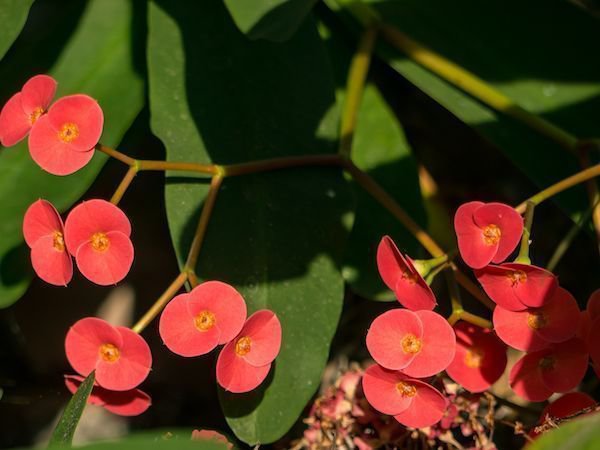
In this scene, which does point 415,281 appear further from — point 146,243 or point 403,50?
point 146,243

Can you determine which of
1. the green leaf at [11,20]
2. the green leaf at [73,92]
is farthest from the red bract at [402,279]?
the green leaf at [11,20]

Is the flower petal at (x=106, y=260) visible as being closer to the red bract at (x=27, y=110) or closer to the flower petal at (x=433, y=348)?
the red bract at (x=27, y=110)

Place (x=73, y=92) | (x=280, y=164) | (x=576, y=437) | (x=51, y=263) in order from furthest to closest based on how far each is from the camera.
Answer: (x=73, y=92) → (x=280, y=164) → (x=51, y=263) → (x=576, y=437)

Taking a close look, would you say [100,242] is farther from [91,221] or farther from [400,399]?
[400,399]

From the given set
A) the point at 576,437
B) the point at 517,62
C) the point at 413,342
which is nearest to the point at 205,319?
the point at 413,342

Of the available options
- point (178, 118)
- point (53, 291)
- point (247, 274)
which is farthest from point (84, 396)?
point (53, 291)
